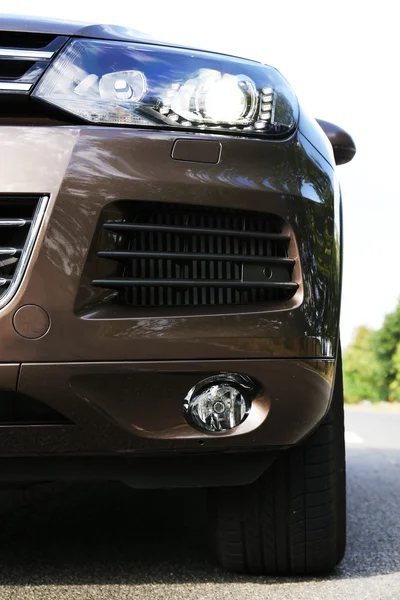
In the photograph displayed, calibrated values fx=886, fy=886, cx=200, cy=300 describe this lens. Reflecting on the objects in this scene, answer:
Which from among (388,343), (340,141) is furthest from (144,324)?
(388,343)

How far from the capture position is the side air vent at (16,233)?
6.69 feet

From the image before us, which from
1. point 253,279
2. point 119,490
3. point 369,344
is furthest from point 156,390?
point 369,344

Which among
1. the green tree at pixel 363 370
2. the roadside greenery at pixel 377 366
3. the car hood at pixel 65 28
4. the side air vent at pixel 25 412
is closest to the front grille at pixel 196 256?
the side air vent at pixel 25 412

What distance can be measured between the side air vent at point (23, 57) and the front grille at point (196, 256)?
1.32 ft

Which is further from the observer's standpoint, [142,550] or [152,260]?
[142,550]

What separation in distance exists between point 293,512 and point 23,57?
56.3 inches

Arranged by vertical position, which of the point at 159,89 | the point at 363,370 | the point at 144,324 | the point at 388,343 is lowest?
the point at 363,370

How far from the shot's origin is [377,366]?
85.5 meters

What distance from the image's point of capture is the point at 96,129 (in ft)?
6.97

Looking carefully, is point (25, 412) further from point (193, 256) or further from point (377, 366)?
point (377, 366)

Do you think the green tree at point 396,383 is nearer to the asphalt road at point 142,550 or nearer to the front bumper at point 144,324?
the asphalt road at point 142,550

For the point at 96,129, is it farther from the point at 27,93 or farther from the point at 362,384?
the point at 362,384

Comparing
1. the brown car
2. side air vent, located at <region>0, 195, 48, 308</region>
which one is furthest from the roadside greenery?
side air vent, located at <region>0, 195, 48, 308</region>

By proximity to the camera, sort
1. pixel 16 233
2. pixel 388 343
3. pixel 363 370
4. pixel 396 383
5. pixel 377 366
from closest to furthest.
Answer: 1. pixel 16 233
2. pixel 396 383
3. pixel 388 343
4. pixel 377 366
5. pixel 363 370
